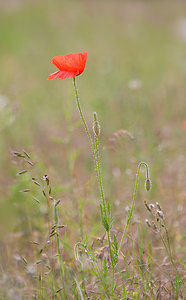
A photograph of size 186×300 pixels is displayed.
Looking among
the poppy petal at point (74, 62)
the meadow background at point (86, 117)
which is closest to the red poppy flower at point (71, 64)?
the poppy petal at point (74, 62)

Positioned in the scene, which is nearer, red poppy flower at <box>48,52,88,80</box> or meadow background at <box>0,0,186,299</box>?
red poppy flower at <box>48,52,88,80</box>

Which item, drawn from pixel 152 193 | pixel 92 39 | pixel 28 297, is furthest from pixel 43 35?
pixel 28 297

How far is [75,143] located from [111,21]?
1021cm

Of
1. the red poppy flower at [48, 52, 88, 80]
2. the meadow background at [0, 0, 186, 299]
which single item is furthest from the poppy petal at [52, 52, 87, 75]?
the meadow background at [0, 0, 186, 299]

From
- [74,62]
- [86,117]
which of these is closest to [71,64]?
[74,62]

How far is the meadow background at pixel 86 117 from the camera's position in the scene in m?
2.55

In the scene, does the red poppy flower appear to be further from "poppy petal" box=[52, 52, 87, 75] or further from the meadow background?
the meadow background

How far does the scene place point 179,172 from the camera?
3.44 metres

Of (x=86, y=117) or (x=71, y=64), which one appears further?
(x=86, y=117)

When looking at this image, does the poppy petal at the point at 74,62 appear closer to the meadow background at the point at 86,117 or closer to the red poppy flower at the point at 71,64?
the red poppy flower at the point at 71,64

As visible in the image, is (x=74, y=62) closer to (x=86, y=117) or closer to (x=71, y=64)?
(x=71, y=64)

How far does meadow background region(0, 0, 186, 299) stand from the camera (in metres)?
2.55

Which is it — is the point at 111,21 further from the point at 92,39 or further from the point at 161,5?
the point at 161,5

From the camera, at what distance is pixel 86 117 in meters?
6.24
